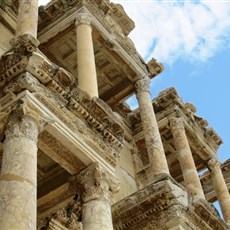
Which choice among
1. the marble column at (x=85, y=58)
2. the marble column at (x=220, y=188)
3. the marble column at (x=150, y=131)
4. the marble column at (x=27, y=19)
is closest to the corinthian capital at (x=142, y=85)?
the marble column at (x=150, y=131)

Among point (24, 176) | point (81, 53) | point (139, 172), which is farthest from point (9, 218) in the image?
point (139, 172)

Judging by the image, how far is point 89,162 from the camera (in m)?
10.7

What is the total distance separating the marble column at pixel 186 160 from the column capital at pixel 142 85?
1.97 metres

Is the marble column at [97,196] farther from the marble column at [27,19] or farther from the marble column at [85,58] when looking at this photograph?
the marble column at [27,19]

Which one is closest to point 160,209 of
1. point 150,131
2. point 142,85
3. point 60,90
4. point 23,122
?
point 150,131

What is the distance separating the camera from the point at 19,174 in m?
8.32

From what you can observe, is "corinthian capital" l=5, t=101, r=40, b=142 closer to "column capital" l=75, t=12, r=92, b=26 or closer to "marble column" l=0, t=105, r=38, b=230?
"marble column" l=0, t=105, r=38, b=230

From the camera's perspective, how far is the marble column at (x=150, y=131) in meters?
15.0

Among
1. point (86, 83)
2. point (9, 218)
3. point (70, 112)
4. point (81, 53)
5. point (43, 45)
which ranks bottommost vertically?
point (9, 218)

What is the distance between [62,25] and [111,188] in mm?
7219

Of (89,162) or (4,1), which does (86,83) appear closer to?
(89,162)

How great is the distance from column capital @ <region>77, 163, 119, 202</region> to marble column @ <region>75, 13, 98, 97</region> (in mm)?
2326

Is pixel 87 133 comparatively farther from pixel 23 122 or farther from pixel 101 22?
pixel 101 22

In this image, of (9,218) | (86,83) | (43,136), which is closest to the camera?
(9,218)
